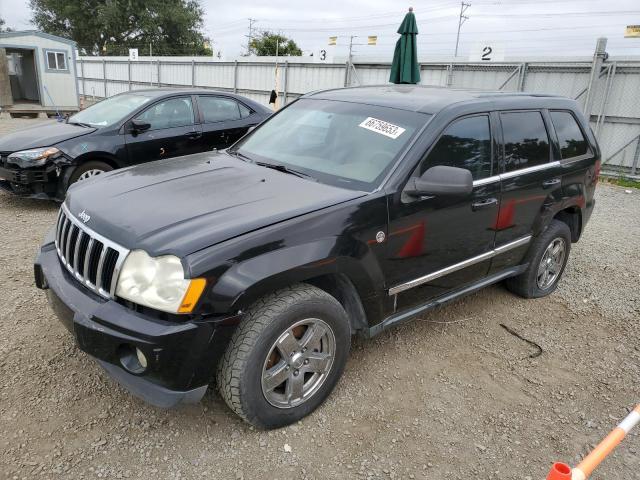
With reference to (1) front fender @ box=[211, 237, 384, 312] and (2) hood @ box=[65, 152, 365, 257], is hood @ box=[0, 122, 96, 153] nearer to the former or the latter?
(2) hood @ box=[65, 152, 365, 257]

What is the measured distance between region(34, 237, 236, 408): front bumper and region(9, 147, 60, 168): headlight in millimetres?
4095

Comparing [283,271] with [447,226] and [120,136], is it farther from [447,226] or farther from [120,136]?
[120,136]

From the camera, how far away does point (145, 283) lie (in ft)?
7.25

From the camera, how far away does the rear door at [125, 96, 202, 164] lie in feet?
20.9

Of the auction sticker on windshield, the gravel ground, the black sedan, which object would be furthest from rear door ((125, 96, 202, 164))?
the auction sticker on windshield

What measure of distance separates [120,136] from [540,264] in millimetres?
5145

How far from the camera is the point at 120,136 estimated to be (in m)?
6.27

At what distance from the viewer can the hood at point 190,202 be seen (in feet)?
7.49

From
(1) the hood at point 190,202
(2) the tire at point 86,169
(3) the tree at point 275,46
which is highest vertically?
(3) the tree at point 275,46

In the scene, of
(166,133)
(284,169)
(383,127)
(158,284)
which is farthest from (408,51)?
(158,284)

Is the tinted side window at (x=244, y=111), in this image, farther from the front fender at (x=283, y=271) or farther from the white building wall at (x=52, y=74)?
the white building wall at (x=52, y=74)

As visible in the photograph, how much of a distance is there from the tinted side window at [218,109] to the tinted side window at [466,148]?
15.1 ft

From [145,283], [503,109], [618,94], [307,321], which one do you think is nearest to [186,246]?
[145,283]

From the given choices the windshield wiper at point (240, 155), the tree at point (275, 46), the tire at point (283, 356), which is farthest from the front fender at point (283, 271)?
Result: the tree at point (275, 46)
